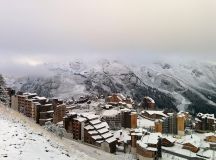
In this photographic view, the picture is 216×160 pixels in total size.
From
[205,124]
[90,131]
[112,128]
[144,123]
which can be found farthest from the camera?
[205,124]

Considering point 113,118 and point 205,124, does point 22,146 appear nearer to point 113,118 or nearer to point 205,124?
point 113,118

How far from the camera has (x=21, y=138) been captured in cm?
4038

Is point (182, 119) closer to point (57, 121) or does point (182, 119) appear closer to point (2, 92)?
point (57, 121)

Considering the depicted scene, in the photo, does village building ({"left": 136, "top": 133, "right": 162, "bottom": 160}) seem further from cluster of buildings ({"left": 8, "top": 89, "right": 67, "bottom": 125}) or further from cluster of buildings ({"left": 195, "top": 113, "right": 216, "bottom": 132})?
cluster of buildings ({"left": 195, "top": 113, "right": 216, "bottom": 132})

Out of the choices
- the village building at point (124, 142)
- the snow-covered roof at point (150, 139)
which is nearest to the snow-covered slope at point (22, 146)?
the snow-covered roof at point (150, 139)

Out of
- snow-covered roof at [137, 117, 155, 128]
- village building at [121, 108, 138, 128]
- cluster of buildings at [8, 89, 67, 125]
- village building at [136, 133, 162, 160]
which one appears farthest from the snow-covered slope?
snow-covered roof at [137, 117, 155, 128]

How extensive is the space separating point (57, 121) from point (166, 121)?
49.5 meters

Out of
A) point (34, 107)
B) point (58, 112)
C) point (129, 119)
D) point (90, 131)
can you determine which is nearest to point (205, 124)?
point (129, 119)

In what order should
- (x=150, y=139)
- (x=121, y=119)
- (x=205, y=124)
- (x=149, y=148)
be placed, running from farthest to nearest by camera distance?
1. (x=205, y=124)
2. (x=121, y=119)
3. (x=150, y=139)
4. (x=149, y=148)


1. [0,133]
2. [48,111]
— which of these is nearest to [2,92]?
[48,111]

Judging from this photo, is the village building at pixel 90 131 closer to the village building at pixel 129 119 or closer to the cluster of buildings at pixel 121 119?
the cluster of buildings at pixel 121 119

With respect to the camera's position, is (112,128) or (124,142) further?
(112,128)

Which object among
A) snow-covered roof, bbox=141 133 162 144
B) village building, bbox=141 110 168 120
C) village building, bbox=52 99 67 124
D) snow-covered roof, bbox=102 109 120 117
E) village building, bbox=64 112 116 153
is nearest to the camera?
village building, bbox=64 112 116 153

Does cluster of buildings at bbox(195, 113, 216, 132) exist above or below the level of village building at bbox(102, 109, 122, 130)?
below
